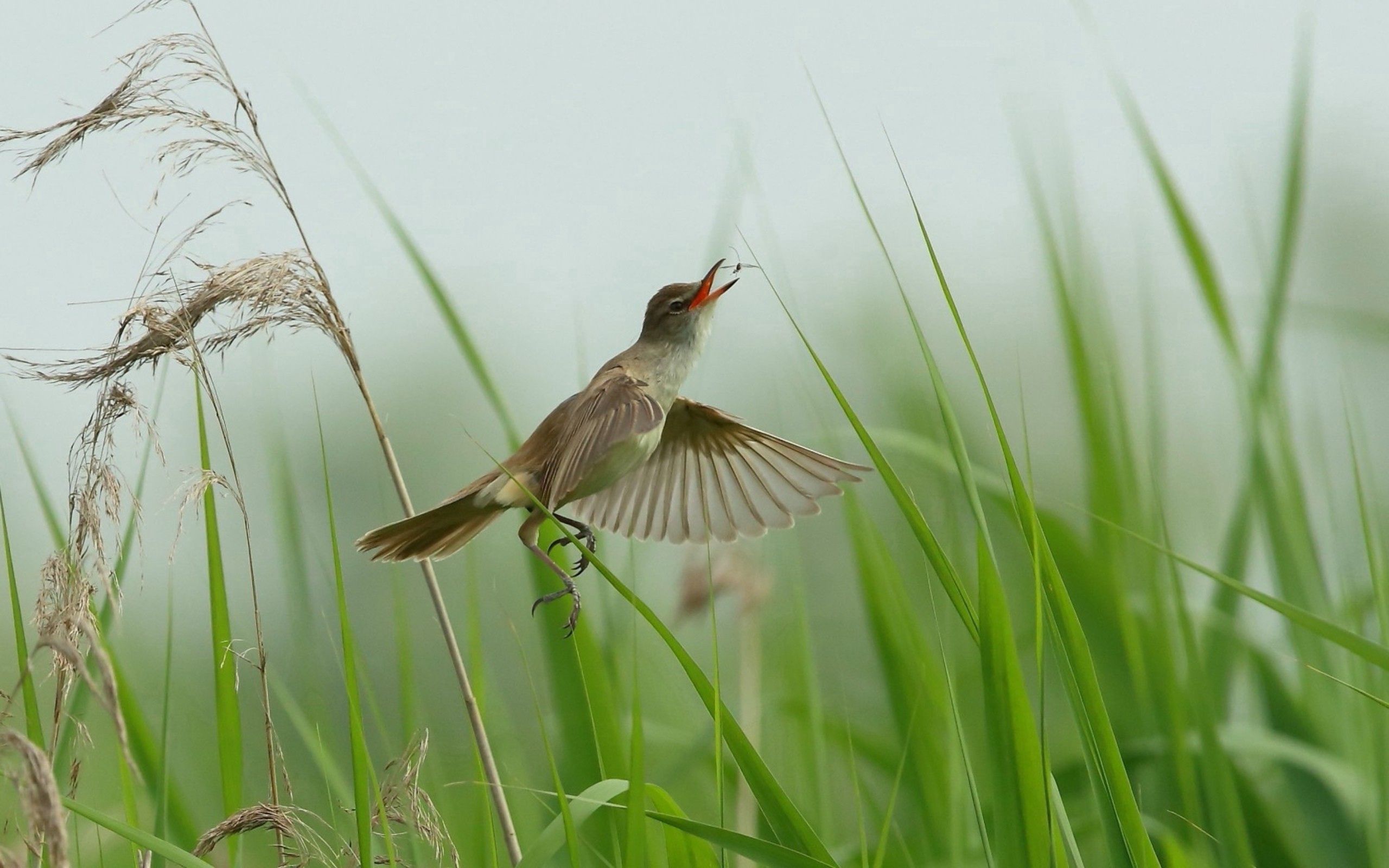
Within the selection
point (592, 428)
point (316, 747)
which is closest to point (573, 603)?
point (592, 428)

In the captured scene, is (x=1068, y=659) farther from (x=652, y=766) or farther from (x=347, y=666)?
(x=652, y=766)

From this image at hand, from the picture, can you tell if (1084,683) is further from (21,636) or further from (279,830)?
(21,636)

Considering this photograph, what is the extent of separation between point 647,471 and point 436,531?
2.83 feet

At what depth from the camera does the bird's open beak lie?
264cm

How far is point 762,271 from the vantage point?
1592 mm

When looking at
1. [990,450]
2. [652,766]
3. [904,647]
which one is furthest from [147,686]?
[990,450]

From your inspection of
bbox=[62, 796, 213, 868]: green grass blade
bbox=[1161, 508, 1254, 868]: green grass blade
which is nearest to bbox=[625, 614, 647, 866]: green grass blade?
bbox=[62, 796, 213, 868]: green grass blade

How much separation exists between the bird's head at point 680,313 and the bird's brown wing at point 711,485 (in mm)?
210

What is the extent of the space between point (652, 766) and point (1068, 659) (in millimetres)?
1521

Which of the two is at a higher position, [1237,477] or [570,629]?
[570,629]

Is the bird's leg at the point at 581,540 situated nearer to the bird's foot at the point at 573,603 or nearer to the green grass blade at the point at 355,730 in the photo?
the bird's foot at the point at 573,603

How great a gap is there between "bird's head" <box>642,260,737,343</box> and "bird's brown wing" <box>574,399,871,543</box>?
0.69ft

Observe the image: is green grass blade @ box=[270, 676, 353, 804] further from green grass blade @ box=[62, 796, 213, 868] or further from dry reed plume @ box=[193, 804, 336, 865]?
green grass blade @ box=[62, 796, 213, 868]

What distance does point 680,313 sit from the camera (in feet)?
9.01
